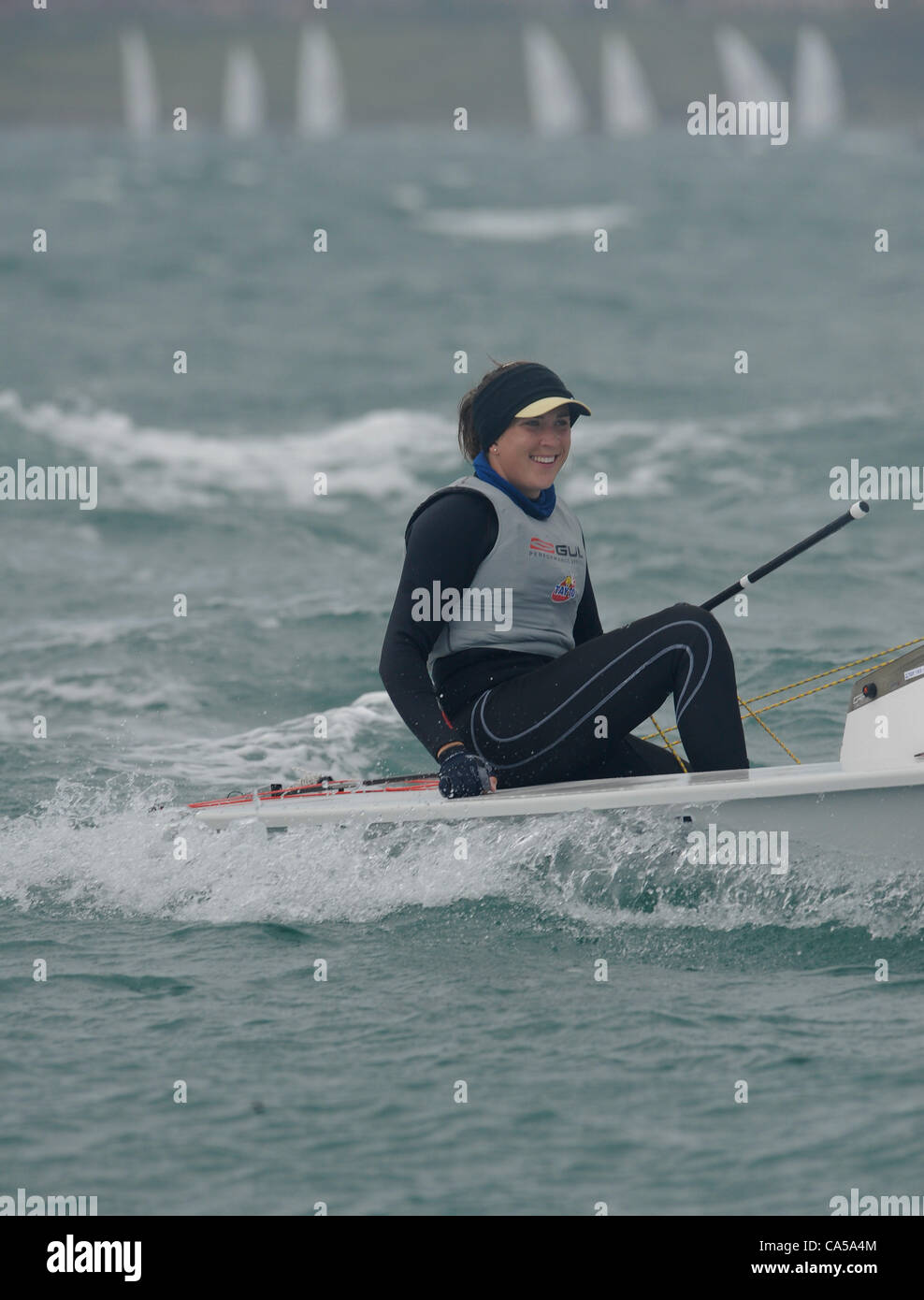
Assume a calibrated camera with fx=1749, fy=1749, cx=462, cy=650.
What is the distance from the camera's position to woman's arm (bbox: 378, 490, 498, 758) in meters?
3.97

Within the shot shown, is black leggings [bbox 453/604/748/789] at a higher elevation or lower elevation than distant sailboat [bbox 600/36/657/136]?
lower

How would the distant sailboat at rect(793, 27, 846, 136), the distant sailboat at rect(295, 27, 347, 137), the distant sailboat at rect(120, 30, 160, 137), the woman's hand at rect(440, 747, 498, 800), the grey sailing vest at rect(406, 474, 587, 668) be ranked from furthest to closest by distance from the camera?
the distant sailboat at rect(120, 30, 160, 137), the distant sailboat at rect(793, 27, 846, 136), the distant sailboat at rect(295, 27, 347, 137), the grey sailing vest at rect(406, 474, 587, 668), the woman's hand at rect(440, 747, 498, 800)

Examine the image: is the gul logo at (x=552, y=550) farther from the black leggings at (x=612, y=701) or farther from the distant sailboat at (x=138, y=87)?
the distant sailboat at (x=138, y=87)

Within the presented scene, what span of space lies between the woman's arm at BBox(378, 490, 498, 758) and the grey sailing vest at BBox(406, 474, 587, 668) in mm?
31

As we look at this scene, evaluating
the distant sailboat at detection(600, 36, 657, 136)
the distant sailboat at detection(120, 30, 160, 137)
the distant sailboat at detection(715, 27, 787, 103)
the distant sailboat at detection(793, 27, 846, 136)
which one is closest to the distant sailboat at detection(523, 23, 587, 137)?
the distant sailboat at detection(600, 36, 657, 136)

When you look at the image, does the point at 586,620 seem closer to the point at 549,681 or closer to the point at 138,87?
the point at 549,681

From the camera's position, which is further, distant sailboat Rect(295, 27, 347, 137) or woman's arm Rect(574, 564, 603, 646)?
distant sailboat Rect(295, 27, 347, 137)

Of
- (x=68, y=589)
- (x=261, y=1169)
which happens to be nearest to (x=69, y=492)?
(x=68, y=589)

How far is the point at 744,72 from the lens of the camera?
63000 millimetres

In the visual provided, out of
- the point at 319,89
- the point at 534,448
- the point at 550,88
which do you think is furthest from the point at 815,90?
the point at 534,448

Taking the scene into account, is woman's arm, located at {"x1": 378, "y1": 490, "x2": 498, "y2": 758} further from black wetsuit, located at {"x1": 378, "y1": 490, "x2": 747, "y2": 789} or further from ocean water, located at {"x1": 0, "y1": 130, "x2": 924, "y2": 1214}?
ocean water, located at {"x1": 0, "y1": 130, "x2": 924, "y2": 1214}

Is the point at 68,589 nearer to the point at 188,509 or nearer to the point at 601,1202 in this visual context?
the point at 188,509

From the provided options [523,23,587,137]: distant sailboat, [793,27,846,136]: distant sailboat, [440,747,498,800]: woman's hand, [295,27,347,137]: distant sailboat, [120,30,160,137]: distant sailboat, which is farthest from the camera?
[120,30,160,137]: distant sailboat

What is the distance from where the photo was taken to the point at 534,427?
158 inches
